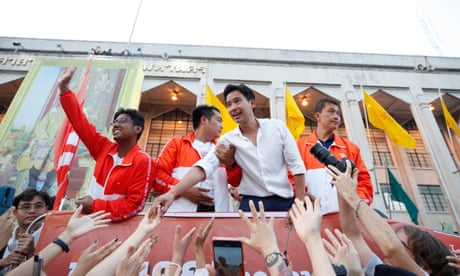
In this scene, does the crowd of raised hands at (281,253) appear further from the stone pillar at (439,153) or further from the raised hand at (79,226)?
the stone pillar at (439,153)

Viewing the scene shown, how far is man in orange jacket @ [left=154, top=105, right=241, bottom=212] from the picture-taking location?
2303mm

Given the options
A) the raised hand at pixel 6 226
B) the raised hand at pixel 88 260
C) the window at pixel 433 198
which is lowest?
the raised hand at pixel 88 260

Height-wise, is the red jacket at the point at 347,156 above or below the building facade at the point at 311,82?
below

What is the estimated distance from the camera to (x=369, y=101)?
26.9ft

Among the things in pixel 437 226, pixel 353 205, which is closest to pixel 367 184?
pixel 353 205

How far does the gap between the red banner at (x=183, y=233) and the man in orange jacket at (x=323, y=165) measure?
57 centimetres

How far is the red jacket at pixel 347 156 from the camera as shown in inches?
94.8

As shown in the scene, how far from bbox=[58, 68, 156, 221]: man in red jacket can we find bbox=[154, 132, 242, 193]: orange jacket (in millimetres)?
118

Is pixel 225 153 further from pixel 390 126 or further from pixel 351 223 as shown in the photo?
pixel 390 126

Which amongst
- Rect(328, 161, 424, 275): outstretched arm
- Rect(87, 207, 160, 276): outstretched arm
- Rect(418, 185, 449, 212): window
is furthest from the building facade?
Rect(87, 207, 160, 276): outstretched arm

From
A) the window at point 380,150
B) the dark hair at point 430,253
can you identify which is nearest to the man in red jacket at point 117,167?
the dark hair at point 430,253

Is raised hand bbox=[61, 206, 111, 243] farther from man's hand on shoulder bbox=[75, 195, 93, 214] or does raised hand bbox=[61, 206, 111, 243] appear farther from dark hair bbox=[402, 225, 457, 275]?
dark hair bbox=[402, 225, 457, 275]

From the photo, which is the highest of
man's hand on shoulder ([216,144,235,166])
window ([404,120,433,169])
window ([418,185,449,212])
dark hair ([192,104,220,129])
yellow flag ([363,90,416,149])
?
window ([404,120,433,169])

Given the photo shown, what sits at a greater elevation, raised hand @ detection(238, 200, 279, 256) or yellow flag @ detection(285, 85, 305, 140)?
yellow flag @ detection(285, 85, 305, 140)
